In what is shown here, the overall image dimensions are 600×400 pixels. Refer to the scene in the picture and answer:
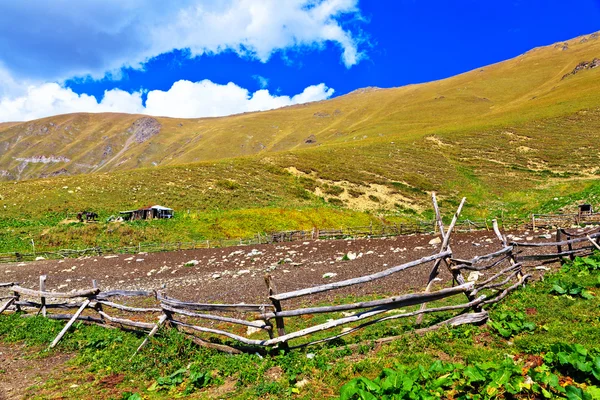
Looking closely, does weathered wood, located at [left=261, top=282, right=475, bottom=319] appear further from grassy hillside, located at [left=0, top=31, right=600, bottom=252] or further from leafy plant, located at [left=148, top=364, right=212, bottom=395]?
grassy hillside, located at [left=0, top=31, right=600, bottom=252]

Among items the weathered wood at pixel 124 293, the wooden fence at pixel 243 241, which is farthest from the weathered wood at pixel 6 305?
the wooden fence at pixel 243 241

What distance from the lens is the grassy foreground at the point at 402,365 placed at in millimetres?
5133

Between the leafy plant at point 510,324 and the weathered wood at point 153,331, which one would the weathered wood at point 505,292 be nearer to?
the leafy plant at point 510,324

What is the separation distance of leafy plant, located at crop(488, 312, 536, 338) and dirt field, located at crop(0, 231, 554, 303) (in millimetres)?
4857

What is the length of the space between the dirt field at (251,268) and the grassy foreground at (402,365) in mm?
4926

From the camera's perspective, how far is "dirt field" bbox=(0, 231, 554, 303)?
1521cm

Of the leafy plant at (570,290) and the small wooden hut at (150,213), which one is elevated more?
the small wooden hut at (150,213)

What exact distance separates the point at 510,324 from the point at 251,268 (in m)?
14.8

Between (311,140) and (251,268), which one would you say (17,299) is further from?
(311,140)

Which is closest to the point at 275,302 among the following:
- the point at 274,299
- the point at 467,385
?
the point at 274,299

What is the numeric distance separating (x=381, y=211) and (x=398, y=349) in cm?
3948

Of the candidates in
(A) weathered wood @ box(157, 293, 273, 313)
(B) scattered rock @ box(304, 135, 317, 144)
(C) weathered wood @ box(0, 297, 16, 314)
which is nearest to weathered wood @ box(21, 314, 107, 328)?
(C) weathered wood @ box(0, 297, 16, 314)

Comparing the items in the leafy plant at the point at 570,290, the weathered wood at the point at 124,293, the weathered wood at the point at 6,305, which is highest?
the weathered wood at the point at 124,293

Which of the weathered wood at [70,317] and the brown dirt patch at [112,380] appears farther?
the weathered wood at [70,317]
